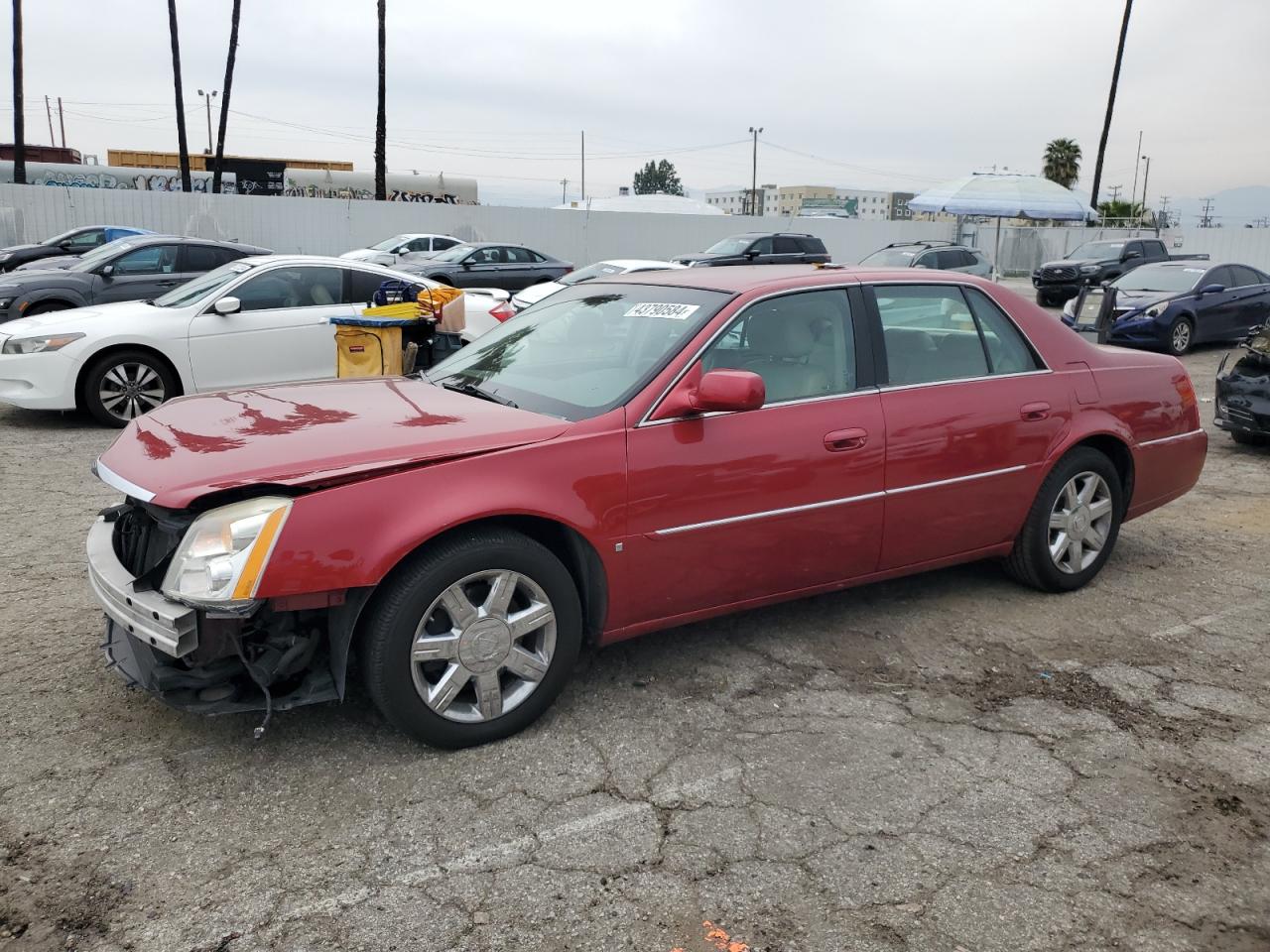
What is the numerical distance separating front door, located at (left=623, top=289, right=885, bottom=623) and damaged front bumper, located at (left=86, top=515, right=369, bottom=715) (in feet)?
3.51

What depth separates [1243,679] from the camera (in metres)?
4.27

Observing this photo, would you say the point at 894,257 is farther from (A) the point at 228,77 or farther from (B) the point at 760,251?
(A) the point at 228,77

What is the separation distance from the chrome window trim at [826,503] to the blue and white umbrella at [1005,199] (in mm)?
20429

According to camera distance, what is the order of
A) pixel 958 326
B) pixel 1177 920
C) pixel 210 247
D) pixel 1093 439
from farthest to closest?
pixel 210 247, pixel 1093 439, pixel 958 326, pixel 1177 920

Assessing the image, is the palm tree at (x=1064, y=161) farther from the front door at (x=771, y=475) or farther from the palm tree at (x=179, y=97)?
the front door at (x=771, y=475)

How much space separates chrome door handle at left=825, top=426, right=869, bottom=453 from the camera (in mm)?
4133

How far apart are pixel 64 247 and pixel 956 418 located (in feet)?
62.7

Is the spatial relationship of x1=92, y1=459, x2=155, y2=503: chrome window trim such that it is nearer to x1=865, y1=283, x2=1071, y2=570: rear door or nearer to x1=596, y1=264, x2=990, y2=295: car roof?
x1=596, y1=264, x2=990, y2=295: car roof

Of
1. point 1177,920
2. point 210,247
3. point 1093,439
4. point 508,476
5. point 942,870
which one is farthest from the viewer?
point 210,247

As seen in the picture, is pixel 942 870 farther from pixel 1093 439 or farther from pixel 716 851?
pixel 1093 439

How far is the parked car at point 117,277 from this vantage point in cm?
1062

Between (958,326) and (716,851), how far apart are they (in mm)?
2800

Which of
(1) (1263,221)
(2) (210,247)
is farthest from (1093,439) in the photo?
(1) (1263,221)

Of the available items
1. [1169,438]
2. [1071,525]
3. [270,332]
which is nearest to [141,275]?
[270,332]
